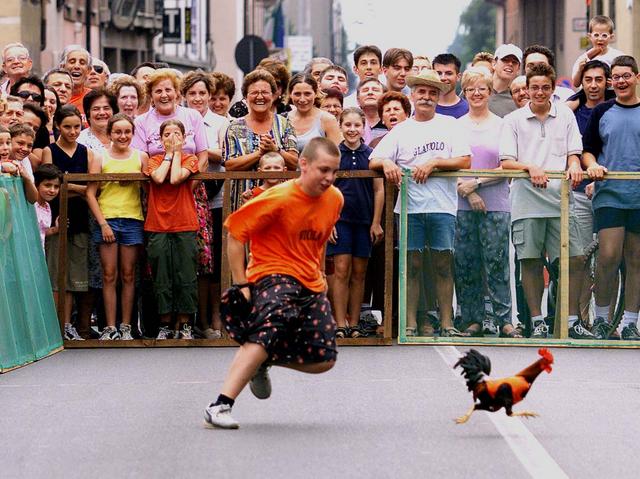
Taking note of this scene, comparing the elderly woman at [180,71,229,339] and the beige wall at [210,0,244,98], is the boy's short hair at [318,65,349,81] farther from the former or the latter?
the beige wall at [210,0,244,98]

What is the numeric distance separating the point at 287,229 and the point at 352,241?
478 cm

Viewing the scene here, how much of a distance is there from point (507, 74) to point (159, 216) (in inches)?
162

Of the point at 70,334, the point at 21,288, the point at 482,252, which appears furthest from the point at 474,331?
the point at 21,288

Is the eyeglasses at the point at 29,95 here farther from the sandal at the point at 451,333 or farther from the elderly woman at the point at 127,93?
the sandal at the point at 451,333

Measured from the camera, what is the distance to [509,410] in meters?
9.80

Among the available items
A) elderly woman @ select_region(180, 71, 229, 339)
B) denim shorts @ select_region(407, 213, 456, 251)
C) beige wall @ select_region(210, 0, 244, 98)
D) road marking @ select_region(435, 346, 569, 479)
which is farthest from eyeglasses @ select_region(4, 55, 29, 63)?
beige wall @ select_region(210, 0, 244, 98)

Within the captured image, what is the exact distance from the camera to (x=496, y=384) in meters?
9.78

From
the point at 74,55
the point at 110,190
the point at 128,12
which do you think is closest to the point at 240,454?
the point at 110,190

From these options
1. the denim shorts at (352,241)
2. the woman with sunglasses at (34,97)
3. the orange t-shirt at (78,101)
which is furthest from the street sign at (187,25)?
the denim shorts at (352,241)

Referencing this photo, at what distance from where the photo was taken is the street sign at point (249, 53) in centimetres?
3344

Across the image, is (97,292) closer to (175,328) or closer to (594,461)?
(175,328)

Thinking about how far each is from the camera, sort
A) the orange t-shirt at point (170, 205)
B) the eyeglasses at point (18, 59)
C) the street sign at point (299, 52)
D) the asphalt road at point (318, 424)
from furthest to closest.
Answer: the street sign at point (299, 52)
the eyeglasses at point (18, 59)
the orange t-shirt at point (170, 205)
the asphalt road at point (318, 424)

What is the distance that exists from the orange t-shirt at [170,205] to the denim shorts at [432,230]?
186 cm

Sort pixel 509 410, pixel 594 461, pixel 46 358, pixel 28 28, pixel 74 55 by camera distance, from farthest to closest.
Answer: pixel 28 28 < pixel 74 55 < pixel 46 358 < pixel 509 410 < pixel 594 461
